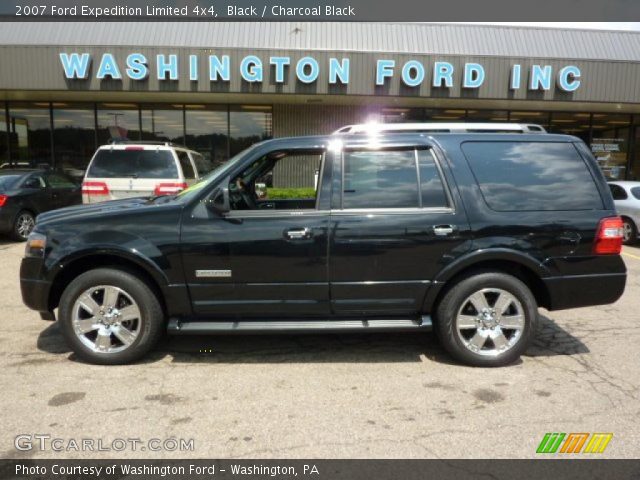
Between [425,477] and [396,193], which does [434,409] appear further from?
[396,193]

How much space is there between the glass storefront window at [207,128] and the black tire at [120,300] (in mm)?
12568

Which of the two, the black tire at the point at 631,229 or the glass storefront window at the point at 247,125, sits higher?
the glass storefront window at the point at 247,125

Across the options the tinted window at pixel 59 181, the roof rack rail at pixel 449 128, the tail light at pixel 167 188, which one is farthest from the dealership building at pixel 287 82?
the roof rack rail at pixel 449 128

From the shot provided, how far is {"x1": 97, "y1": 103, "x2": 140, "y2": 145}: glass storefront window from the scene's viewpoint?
15914mm

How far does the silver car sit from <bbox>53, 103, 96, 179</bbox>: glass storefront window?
50.2 ft

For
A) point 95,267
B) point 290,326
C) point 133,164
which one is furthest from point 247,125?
point 290,326

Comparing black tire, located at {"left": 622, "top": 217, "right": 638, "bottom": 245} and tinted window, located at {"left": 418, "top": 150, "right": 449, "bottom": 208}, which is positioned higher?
tinted window, located at {"left": 418, "top": 150, "right": 449, "bottom": 208}

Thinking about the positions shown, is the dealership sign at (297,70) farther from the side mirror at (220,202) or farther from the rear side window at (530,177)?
the side mirror at (220,202)

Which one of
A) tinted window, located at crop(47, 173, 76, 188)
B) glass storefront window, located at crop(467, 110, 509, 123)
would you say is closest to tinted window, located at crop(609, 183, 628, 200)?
glass storefront window, located at crop(467, 110, 509, 123)

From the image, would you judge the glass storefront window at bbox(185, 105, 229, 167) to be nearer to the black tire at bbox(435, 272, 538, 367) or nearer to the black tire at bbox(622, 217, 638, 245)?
the black tire at bbox(622, 217, 638, 245)

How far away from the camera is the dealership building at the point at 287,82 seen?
42.7 ft

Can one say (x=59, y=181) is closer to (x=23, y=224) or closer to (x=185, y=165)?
(x=23, y=224)

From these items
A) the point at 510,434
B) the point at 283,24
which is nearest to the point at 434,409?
the point at 510,434

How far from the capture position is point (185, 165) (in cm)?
913
